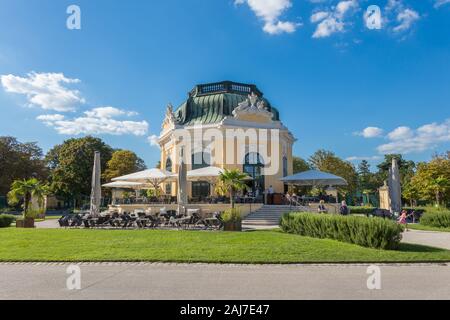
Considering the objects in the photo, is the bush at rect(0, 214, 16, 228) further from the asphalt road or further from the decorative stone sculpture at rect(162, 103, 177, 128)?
the decorative stone sculpture at rect(162, 103, 177, 128)

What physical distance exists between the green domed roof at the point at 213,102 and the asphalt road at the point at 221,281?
78.3 feet

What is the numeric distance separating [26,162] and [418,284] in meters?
54.1

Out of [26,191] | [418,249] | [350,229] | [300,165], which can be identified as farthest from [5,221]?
[300,165]

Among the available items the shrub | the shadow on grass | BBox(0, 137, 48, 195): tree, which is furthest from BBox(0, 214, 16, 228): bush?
BBox(0, 137, 48, 195): tree

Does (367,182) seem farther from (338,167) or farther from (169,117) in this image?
(169,117)

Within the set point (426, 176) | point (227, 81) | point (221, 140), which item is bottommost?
point (426, 176)

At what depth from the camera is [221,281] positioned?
7145 millimetres

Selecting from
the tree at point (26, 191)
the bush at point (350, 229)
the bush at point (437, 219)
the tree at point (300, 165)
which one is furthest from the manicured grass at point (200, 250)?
the tree at point (300, 165)

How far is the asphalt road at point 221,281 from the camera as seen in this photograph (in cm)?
612

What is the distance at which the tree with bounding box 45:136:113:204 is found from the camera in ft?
174
